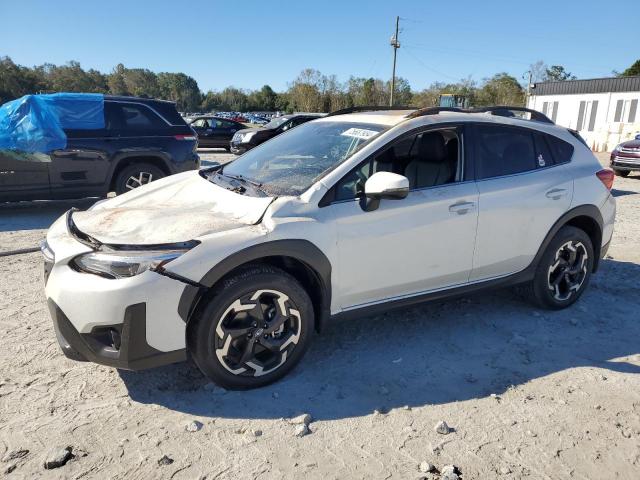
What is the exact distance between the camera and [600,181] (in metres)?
4.38

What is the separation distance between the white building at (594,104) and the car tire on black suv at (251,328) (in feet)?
95.6

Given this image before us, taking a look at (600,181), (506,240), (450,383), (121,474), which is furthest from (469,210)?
(121,474)

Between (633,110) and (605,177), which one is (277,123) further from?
(633,110)

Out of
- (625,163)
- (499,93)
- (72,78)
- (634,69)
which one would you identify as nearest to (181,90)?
(72,78)

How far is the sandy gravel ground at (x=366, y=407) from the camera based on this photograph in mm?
2467

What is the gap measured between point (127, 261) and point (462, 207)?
2.29m

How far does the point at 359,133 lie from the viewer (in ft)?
12.1

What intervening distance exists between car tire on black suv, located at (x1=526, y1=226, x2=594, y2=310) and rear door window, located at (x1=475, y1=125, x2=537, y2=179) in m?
0.71

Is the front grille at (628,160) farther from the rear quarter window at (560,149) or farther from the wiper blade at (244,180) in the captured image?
the wiper blade at (244,180)

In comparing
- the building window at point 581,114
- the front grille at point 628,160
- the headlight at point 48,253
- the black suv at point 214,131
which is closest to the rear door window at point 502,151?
the headlight at point 48,253

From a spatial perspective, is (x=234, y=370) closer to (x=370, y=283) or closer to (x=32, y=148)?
(x=370, y=283)

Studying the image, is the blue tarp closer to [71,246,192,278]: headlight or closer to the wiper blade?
the wiper blade

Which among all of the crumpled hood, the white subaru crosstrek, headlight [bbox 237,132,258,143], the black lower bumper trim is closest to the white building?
headlight [bbox 237,132,258,143]

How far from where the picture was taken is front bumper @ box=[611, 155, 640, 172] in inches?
566
